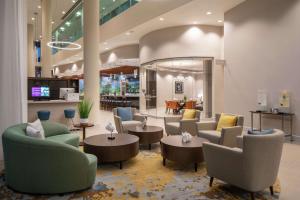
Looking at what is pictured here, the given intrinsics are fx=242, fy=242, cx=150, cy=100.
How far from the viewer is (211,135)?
5.41 metres

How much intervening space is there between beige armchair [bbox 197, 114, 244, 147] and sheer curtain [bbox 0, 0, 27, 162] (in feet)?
13.5

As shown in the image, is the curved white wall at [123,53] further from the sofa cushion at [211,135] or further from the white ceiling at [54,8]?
the sofa cushion at [211,135]

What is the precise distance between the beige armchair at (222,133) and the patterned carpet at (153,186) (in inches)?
35.9

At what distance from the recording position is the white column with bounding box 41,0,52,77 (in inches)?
572

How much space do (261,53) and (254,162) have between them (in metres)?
5.68

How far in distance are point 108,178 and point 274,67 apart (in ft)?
19.5

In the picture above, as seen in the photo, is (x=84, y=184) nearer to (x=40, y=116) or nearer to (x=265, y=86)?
(x=40, y=116)

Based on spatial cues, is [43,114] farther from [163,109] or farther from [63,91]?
[163,109]

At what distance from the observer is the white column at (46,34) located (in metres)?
14.5

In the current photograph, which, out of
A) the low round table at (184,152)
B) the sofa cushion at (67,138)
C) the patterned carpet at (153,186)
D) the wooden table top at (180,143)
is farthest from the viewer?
the sofa cushion at (67,138)

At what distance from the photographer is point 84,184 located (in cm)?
340

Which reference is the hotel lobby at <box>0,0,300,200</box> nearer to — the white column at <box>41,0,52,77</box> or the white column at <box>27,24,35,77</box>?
the white column at <box>41,0,52,77</box>

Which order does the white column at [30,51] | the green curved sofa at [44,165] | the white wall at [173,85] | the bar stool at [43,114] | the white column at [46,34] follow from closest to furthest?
the green curved sofa at [44,165] → the bar stool at [43,114] → the white wall at [173,85] → the white column at [46,34] → the white column at [30,51]

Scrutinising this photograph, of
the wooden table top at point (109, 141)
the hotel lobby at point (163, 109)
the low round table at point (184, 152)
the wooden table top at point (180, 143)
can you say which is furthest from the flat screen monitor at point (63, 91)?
the low round table at point (184, 152)
